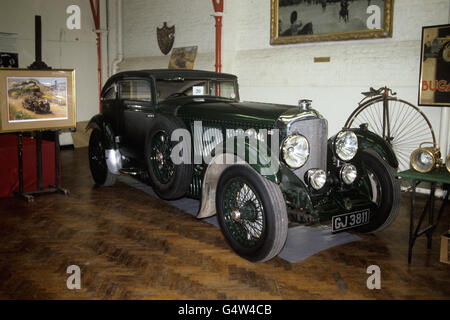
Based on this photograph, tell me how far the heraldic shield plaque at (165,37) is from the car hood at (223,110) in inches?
187

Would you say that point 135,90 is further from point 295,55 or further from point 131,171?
point 295,55

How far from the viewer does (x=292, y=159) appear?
3.17m

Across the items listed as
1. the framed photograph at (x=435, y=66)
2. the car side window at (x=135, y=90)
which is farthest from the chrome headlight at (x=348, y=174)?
the framed photograph at (x=435, y=66)

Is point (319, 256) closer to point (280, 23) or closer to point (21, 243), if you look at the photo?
point (21, 243)

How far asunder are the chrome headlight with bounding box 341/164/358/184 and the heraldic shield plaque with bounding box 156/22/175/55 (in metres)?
6.41

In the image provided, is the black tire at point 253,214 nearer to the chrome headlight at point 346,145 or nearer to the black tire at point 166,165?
the black tire at point 166,165

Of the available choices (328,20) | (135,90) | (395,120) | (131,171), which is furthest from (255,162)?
(328,20)

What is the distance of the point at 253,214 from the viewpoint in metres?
3.15

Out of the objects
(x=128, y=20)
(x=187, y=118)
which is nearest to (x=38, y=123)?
(x=187, y=118)

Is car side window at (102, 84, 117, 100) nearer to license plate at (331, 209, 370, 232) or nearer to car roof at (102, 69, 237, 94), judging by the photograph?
car roof at (102, 69, 237, 94)

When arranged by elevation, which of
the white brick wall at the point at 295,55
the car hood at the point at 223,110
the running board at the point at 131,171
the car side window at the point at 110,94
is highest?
the white brick wall at the point at 295,55

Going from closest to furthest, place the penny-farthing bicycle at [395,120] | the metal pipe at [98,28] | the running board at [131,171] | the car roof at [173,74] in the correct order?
the car roof at [173,74], the running board at [131,171], the penny-farthing bicycle at [395,120], the metal pipe at [98,28]

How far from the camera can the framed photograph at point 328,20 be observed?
19.3 feet

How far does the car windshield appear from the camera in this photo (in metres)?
4.62
